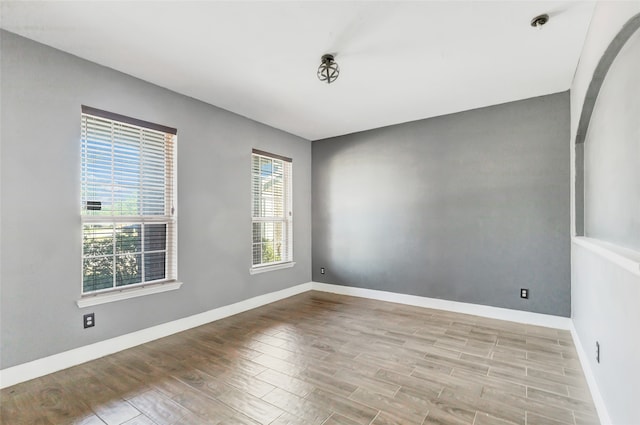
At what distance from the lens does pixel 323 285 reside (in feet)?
17.9

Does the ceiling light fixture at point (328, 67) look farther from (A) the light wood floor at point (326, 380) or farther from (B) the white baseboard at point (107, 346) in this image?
(B) the white baseboard at point (107, 346)

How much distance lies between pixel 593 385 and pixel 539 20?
2626 millimetres

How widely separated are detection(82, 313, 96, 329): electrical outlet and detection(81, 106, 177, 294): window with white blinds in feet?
0.69

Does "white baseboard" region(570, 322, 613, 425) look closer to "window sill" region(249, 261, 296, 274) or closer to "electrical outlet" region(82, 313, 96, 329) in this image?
"window sill" region(249, 261, 296, 274)

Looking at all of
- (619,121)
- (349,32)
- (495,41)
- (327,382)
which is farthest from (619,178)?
(327,382)

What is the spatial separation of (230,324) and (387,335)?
6.06 ft

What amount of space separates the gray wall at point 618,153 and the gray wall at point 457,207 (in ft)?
3.49

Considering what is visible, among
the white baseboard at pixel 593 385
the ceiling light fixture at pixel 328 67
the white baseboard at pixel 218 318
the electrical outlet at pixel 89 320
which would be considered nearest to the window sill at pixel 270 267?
the white baseboard at pixel 218 318

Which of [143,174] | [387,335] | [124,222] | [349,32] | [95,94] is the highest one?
[349,32]

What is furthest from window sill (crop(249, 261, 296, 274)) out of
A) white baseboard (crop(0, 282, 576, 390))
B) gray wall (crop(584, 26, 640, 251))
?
gray wall (crop(584, 26, 640, 251))

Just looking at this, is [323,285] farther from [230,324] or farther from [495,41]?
[495,41]

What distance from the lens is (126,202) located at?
306cm

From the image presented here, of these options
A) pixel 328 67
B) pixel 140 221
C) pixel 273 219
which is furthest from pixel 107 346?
pixel 328 67

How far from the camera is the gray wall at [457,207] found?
359 centimetres
